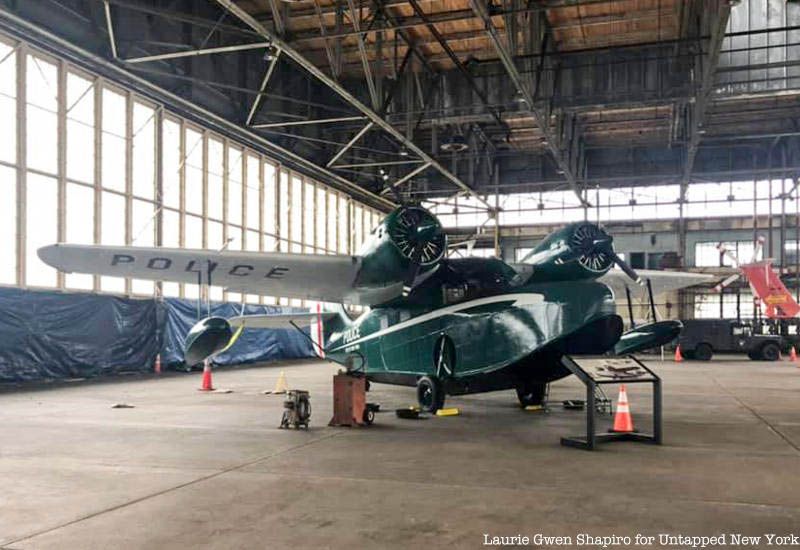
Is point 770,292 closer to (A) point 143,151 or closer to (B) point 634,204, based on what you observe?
(B) point 634,204

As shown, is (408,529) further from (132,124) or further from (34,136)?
(132,124)

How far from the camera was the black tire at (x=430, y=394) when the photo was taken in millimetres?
12141

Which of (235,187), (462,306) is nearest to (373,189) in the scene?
(235,187)

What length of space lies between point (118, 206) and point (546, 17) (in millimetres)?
14146

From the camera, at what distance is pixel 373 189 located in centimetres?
3603

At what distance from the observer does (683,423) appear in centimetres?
→ 1099

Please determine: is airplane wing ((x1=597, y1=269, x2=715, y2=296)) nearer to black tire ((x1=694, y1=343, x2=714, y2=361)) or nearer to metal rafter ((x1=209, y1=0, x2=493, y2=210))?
metal rafter ((x1=209, y1=0, x2=493, y2=210))

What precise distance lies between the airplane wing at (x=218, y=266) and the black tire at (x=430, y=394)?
5.89 feet

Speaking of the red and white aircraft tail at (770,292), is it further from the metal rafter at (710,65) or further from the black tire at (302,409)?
the black tire at (302,409)

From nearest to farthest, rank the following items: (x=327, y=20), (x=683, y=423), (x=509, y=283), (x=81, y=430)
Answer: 1. (x=81, y=430)
2. (x=683, y=423)
3. (x=509, y=283)
4. (x=327, y=20)

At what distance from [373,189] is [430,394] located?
2478 cm

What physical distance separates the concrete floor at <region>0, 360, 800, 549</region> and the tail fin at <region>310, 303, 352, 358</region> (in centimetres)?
436

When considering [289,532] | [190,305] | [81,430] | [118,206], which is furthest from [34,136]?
[289,532]

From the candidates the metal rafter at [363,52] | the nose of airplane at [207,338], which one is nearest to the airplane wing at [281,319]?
the nose of airplane at [207,338]
